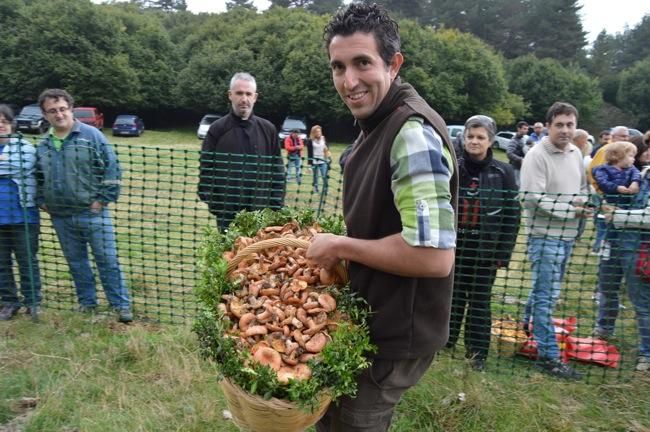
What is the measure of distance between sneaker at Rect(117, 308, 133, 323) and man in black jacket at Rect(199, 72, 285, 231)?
115 cm

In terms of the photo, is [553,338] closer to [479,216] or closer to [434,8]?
[479,216]

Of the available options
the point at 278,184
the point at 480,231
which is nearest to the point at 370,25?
the point at 480,231

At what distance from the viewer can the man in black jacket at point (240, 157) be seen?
4.46 metres

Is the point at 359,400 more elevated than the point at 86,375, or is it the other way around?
the point at 359,400

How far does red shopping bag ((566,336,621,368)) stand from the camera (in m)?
4.01

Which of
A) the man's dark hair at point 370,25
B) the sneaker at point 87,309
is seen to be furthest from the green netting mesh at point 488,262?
the man's dark hair at point 370,25

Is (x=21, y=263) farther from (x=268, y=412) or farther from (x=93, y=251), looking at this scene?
(x=268, y=412)

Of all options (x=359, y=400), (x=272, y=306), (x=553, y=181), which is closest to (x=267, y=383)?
(x=272, y=306)

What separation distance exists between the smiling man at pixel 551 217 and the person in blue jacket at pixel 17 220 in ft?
13.7

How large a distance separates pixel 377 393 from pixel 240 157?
3.12 metres

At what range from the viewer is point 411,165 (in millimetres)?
1560

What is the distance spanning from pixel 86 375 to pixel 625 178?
5.38 m

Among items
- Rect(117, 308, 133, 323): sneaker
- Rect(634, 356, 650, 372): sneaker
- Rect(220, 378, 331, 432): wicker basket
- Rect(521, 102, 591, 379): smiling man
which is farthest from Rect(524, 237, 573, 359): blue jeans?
Rect(117, 308, 133, 323): sneaker

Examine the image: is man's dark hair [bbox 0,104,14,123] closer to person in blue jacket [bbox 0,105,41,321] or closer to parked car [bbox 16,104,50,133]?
person in blue jacket [bbox 0,105,41,321]
